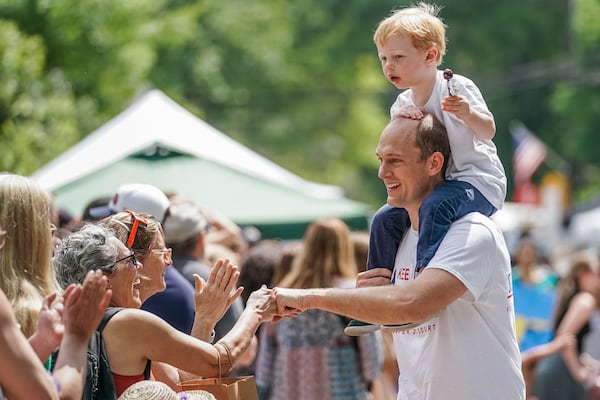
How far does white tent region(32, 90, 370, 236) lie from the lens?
9.88 meters

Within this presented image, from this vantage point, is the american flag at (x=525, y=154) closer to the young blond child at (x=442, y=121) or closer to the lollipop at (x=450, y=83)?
the young blond child at (x=442, y=121)

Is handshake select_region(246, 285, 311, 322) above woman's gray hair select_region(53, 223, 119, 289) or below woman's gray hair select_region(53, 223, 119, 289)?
above

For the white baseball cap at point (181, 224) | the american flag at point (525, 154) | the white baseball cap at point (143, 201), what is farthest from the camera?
the american flag at point (525, 154)

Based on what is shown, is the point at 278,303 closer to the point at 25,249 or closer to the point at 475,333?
the point at 475,333

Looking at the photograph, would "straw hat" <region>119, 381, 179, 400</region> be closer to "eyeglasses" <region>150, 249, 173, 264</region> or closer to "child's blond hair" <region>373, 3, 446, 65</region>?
"eyeglasses" <region>150, 249, 173, 264</region>

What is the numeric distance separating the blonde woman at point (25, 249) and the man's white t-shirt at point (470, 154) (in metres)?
1.61

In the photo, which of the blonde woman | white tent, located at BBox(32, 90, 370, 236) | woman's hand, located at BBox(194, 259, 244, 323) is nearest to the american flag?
white tent, located at BBox(32, 90, 370, 236)

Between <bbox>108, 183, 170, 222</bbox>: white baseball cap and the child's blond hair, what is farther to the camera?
<bbox>108, 183, 170, 222</bbox>: white baseball cap

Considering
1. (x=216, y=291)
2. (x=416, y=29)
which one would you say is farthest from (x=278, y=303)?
(x=416, y=29)

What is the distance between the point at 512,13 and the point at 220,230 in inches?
1581

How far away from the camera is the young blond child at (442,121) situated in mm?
4477

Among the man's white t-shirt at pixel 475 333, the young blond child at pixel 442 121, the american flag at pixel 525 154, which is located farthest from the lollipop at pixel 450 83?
the american flag at pixel 525 154

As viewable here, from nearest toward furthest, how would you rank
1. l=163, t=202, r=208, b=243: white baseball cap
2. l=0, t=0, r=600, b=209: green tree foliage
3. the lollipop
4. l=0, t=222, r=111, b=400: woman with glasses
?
l=0, t=222, r=111, b=400: woman with glasses → the lollipop → l=163, t=202, r=208, b=243: white baseball cap → l=0, t=0, r=600, b=209: green tree foliage

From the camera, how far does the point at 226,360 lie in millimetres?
4566
